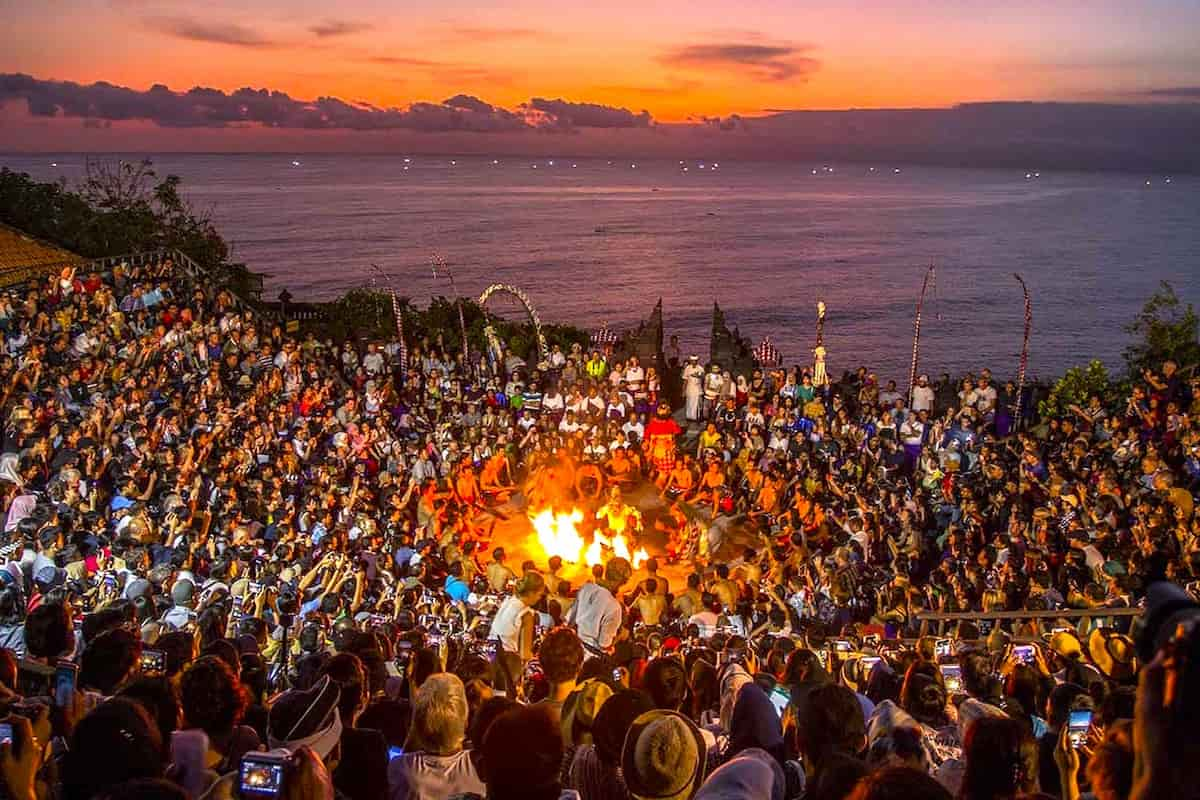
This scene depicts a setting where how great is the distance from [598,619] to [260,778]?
473cm

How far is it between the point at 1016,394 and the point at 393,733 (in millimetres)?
12589

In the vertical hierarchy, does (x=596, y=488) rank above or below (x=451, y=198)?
below

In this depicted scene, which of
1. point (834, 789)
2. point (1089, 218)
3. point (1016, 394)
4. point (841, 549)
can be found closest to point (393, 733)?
point (834, 789)

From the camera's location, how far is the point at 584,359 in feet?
57.9

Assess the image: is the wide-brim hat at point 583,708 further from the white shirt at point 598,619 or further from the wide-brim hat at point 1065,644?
the wide-brim hat at point 1065,644

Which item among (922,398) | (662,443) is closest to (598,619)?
(662,443)

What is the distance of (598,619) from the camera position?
7625mm

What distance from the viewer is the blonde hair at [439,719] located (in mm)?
4047

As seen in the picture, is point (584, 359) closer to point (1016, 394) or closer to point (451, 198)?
point (1016, 394)

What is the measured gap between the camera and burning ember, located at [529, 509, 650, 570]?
41.4 feet

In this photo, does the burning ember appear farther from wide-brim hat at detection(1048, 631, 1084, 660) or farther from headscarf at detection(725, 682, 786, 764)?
headscarf at detection(725, 682, 786, 764)

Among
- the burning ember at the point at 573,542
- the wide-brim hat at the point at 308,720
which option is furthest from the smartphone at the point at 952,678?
the burning ember at the point at 573,542

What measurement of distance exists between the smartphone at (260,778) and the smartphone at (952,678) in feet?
14.1

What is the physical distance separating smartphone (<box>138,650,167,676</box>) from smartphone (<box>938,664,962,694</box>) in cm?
467
